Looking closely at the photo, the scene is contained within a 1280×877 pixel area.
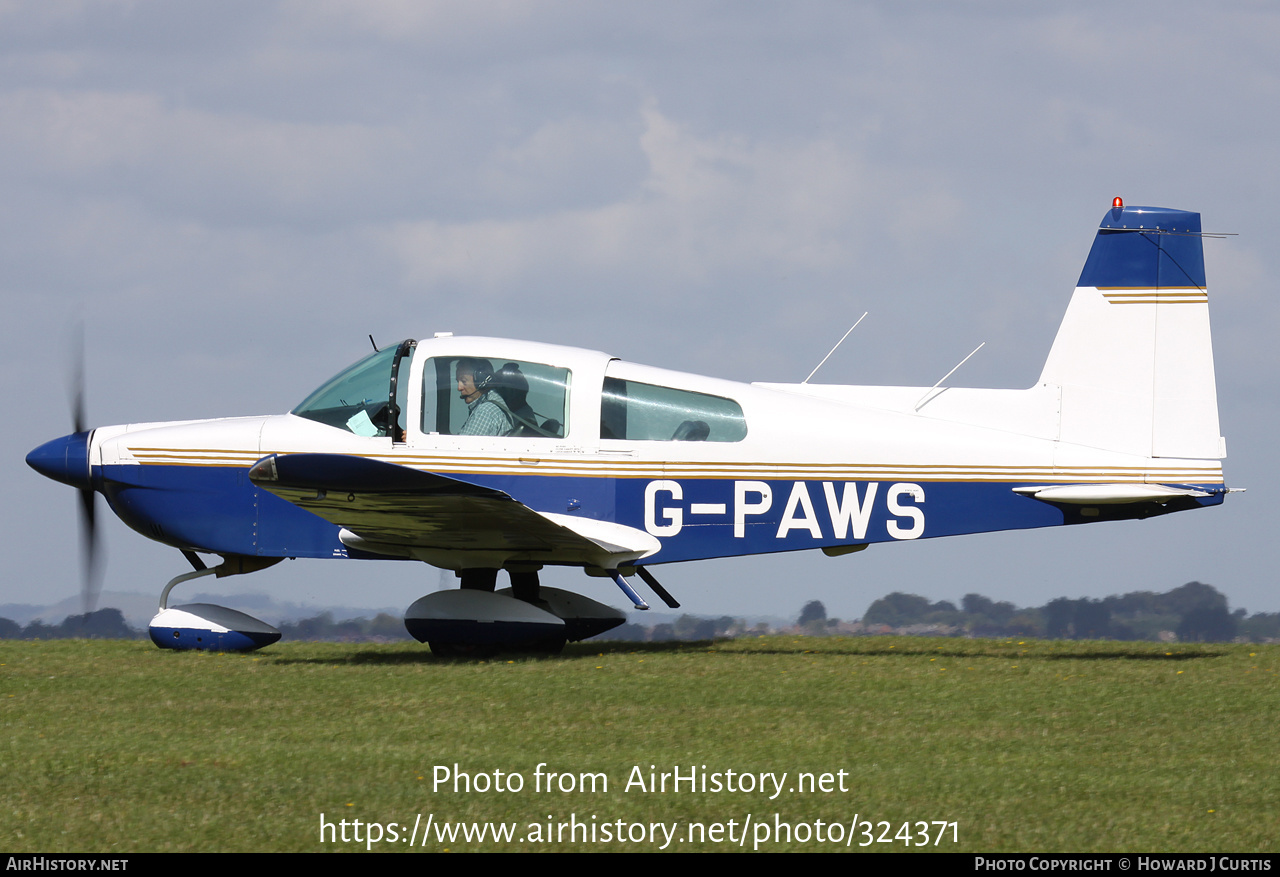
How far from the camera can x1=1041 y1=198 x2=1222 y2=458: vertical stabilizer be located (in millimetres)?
8672

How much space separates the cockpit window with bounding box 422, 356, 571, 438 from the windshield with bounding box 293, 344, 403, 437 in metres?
0.31

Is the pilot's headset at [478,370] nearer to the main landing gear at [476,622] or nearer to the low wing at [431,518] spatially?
the low wing at [431,518]

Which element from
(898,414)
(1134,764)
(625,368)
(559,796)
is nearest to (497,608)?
(625,368)

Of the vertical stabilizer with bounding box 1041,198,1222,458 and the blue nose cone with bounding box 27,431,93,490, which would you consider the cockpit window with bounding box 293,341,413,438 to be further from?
the vertical stabilizer with bounding box 1041,198,1222,458

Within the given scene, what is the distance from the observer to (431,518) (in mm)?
8453

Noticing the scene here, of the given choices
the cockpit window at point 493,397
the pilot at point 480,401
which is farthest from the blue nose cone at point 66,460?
the pilot at point 480,401

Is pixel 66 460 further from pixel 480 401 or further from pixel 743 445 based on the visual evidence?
pixel 743 445

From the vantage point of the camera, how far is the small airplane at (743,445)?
28.5 ft

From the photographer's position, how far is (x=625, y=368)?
910 cm

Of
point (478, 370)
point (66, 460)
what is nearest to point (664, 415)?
point (478, 370)

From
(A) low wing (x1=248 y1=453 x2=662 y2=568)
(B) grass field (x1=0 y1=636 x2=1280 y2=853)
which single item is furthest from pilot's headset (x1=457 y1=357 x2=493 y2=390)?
(B) grass field (x1=0 y1=636 x2=1280 y2=853)
